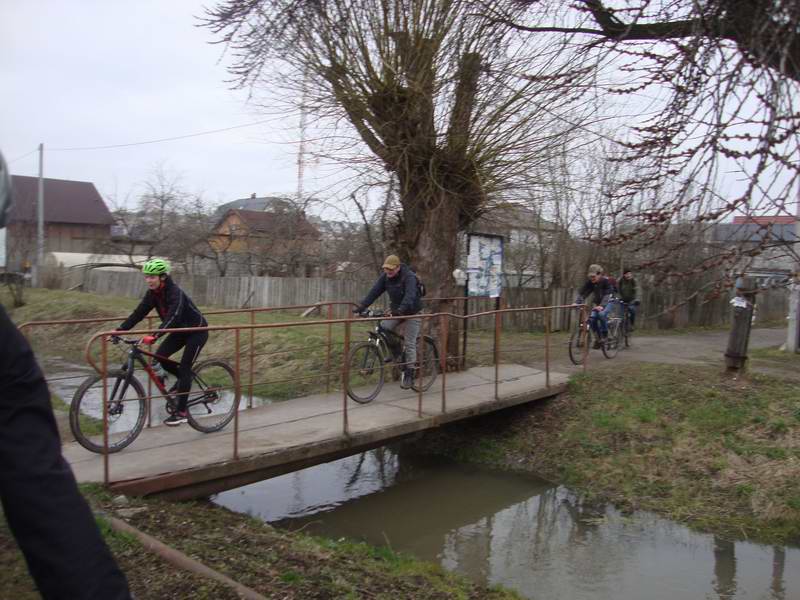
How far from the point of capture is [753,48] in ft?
11.8

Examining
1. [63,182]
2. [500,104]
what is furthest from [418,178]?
[63,182]

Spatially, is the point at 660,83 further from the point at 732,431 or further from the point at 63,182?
the point at 63,182

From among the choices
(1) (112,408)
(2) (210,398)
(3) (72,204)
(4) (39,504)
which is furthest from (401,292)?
(3) (72,204)

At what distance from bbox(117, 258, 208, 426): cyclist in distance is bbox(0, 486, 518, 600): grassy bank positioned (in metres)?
1.42

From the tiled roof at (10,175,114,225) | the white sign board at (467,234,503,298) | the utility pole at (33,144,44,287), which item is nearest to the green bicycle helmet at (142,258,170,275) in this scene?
the white sign board at (467,234,503,298)

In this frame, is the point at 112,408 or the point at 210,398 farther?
the point at 210,398

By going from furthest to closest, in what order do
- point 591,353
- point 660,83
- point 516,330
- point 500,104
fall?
1. point 516,330
2. point 591,353
3. point 500,104
4. point 660,83

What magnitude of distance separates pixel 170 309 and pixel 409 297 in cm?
320

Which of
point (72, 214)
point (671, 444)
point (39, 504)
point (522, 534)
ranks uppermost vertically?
point (72, 214)

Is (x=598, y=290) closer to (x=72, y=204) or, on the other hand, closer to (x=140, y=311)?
Result: (x=140, y=311)

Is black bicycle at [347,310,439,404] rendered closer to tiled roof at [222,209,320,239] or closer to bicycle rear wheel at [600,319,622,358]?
bicycle rear wheel at [600,319,622,358]

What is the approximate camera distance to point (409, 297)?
345 inches

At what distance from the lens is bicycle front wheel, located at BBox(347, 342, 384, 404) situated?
8.58 m

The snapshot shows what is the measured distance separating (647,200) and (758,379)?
685 cm
